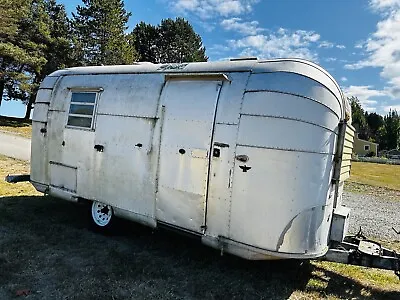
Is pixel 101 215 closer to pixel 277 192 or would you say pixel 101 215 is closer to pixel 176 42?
pixel 277 192

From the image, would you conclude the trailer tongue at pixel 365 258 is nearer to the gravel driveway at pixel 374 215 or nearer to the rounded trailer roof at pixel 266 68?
the rounded trailer roof at pixel 266 68

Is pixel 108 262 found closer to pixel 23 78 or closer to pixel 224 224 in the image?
pixel 224 224

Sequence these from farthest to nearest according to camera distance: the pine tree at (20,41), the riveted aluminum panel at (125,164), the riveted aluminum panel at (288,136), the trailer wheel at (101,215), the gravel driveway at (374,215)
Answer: the pine tree at (20,41), the gravel driveway at (374,215), the trailer wheel at (101,215), the riveted aluminum panel at (125,164), the riveted aluminum panel at (288,136)

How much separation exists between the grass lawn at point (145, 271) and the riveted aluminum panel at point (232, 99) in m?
2.20

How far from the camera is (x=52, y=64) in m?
30.9

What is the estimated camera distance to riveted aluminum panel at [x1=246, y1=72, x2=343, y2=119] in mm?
4285

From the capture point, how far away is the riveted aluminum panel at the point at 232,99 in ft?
Answer: 15.0

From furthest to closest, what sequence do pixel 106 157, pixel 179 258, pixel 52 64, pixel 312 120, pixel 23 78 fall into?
pixel 52 64
pixel 23 78
pixel 106 157
pixel 179 258
pixel 312 120

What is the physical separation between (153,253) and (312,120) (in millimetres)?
3202

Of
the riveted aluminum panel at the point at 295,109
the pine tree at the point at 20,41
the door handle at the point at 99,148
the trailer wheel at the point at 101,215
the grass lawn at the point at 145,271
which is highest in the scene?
the pine tree at the point at 20,41

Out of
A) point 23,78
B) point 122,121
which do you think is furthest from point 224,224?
point 23,78

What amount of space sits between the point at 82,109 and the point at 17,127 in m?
26.1

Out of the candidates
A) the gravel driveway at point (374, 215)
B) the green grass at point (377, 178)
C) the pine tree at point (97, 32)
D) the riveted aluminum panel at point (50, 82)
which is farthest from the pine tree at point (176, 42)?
the riveted aluminum panel at point (50, 82)

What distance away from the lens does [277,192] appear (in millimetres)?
4277
